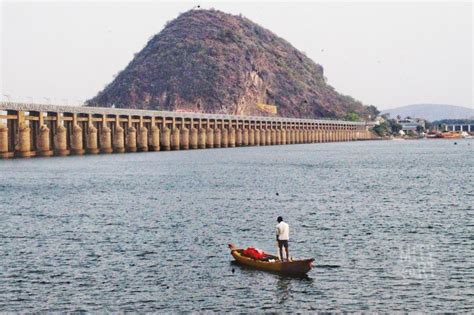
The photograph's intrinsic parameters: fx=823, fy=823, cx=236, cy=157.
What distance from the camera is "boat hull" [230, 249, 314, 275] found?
→ 139 ft

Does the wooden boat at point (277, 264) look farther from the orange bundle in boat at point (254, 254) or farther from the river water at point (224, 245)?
the river water at point (224, 245)

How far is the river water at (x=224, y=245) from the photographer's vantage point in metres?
38.3

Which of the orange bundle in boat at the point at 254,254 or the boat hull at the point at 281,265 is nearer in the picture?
the boat hull at the point at 281,265

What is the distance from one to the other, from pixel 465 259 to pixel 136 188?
5553 centimetres

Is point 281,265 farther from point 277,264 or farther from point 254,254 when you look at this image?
point 254,254

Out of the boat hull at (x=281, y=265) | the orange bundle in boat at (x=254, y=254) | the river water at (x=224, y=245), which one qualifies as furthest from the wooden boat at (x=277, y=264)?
the river water at (x=224, y=245)

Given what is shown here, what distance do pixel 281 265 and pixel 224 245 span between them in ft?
33.2

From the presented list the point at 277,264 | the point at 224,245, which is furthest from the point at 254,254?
the point at 224,245

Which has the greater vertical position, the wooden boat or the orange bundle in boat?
the orange bundle in boat

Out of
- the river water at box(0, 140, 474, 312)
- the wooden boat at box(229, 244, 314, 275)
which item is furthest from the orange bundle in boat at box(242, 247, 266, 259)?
the river water at box(0, 140, 474, 312)

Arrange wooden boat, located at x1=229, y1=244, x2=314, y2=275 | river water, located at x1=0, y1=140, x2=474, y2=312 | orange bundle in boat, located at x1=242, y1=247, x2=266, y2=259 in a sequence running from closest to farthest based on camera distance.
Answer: river water, located at x1=0, y1=140, x2=474, y2=312 < wooden boat, located at x1=229, y1=244, x2=314, y2=275 < orange bundle in boat, located at x1=242, y1=247, x2=266, y2=259

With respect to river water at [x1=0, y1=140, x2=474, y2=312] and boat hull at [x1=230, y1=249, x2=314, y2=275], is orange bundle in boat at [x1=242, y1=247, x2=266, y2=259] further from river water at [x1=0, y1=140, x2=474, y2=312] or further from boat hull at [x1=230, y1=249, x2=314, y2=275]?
river water at [x1=0, y1=140, x2=474, y2=312]

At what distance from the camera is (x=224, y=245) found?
52656 mm

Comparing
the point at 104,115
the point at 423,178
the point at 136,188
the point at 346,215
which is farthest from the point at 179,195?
the point at 104,115
